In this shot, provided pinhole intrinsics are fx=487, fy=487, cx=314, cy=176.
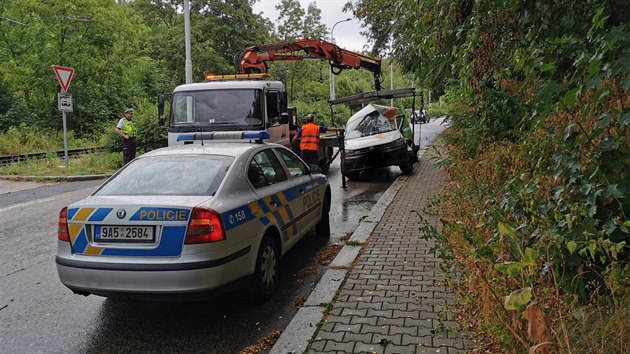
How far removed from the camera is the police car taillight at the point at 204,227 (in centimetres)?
398

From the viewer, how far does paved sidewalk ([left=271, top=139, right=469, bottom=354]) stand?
3.53 metres

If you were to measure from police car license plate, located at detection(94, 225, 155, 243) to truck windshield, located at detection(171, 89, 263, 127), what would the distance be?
597 centimetres

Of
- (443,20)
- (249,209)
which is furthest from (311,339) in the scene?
(443,20)

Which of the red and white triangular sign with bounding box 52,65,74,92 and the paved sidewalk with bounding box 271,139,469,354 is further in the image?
the red and white triangular sign with bounding box 52,65,74,92

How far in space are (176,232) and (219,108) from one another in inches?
253

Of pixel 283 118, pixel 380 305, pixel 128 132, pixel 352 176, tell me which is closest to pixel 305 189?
pixel 380 305

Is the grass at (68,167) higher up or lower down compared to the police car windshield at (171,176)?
lower down

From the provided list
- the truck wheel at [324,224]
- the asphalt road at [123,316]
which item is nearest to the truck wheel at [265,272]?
the asphalt road at [123,316]

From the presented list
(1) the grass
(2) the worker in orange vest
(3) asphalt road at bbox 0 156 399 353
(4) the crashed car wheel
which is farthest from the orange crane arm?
(3) asphalt road at bbox 0 156 399 353

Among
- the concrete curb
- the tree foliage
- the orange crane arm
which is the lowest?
the concrete curb

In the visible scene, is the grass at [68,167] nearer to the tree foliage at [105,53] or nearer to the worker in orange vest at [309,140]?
the tree foliage at [105,53]

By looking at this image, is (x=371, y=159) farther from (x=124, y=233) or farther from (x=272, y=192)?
(x=124, y=233)

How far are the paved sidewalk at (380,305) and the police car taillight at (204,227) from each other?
0.97 m

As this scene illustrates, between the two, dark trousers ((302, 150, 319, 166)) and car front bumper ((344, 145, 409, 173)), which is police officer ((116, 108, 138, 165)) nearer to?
dark trousers ((302, 150, 319, 166))
